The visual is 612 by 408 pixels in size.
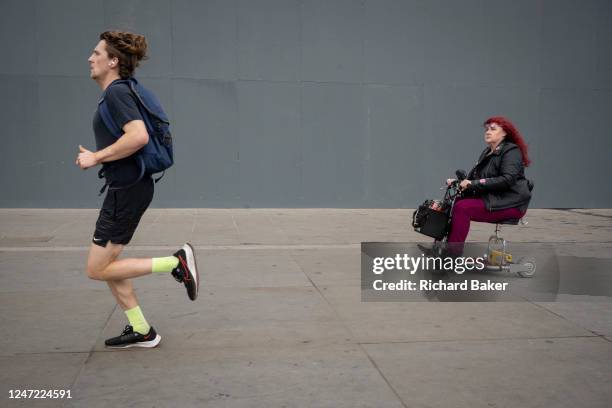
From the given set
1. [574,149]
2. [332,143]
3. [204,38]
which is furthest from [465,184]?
[574,149]

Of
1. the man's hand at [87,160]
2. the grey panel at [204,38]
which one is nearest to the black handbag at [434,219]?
the man's hand at [87,160]

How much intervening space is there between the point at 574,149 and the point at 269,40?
692cm

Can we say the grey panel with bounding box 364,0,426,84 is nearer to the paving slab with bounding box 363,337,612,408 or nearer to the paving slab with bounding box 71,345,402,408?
the paving slab with bounding box 363,337,612,408

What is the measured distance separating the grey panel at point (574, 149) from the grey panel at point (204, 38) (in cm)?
676

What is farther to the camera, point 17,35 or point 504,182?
point 17,35

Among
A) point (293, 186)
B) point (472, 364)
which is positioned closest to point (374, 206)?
point (293, 186)

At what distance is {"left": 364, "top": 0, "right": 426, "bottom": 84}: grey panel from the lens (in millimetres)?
12281

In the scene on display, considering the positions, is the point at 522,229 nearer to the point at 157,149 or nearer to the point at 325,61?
the point at 325,61

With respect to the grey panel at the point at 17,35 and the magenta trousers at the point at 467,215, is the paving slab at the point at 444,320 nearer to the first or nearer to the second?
the magenta trousers at the point at 467,215

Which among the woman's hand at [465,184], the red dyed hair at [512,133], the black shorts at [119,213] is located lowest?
the woman's hand at [465,184]

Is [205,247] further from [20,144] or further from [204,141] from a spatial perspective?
[20,144]

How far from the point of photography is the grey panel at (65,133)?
1147 centimetres

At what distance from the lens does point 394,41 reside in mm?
12383

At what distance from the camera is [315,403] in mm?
3195
